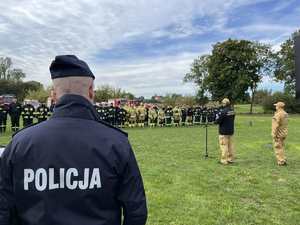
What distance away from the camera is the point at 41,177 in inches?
A: 94.7

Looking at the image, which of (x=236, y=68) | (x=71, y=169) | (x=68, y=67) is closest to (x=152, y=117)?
(x=68, y=67)

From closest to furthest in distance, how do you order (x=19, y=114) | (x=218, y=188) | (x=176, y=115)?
(x=218, y=188) → (x=19, y=114) → (x=176, y=115)

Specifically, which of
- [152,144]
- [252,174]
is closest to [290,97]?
[152,144]

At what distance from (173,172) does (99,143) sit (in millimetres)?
9114

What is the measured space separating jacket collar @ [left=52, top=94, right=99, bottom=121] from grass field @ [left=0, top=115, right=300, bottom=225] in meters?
4.59

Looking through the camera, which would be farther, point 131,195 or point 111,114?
point 111,114

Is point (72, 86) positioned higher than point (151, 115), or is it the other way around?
point (72, 86)

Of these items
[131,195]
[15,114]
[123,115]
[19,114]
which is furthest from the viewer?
[123,115]

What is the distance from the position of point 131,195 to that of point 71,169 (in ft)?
1.31

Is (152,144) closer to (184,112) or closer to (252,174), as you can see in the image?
(252,174)

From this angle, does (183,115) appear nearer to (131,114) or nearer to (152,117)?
(152,117)

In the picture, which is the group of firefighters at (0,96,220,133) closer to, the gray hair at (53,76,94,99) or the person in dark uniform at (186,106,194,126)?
the person in dark uniform at (186,106,194,126)

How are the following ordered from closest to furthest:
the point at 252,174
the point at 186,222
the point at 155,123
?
1. the point at 186,222
2. the point at 252,174
3. the point at 155,123

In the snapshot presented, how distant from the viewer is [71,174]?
2.40 meters
